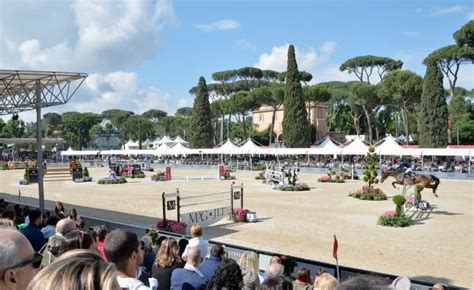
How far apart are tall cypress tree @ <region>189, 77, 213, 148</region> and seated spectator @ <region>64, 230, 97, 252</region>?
65.7 meters

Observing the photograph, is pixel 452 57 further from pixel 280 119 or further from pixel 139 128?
pixel 139 128

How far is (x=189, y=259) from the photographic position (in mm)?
4609

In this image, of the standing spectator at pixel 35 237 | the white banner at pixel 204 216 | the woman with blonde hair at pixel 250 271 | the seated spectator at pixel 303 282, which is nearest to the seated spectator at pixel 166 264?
the woman with blonde hair at pixel 250 271

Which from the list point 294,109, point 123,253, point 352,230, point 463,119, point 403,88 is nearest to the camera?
point 123,253

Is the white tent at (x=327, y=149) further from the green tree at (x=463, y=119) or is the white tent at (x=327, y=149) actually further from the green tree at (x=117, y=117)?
the green tree at (x=117, y=117)

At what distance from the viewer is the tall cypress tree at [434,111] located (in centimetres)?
4781

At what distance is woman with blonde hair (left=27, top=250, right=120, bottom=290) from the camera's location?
5.17ft

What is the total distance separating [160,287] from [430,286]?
13.2 feet

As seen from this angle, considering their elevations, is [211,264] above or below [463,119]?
below

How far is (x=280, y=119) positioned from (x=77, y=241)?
7959 centimetres

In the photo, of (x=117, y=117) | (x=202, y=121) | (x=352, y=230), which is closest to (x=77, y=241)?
(x=352, y=230)

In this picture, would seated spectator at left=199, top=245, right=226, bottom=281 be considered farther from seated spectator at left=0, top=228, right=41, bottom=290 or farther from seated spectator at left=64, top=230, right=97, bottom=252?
seated spectator at left=0, top=228, right=41, bottom=290

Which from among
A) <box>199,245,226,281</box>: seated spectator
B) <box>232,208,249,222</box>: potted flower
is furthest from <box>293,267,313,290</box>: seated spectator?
<box>232,208,249,222</box>: potted flower

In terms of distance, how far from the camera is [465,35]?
54.0 m
